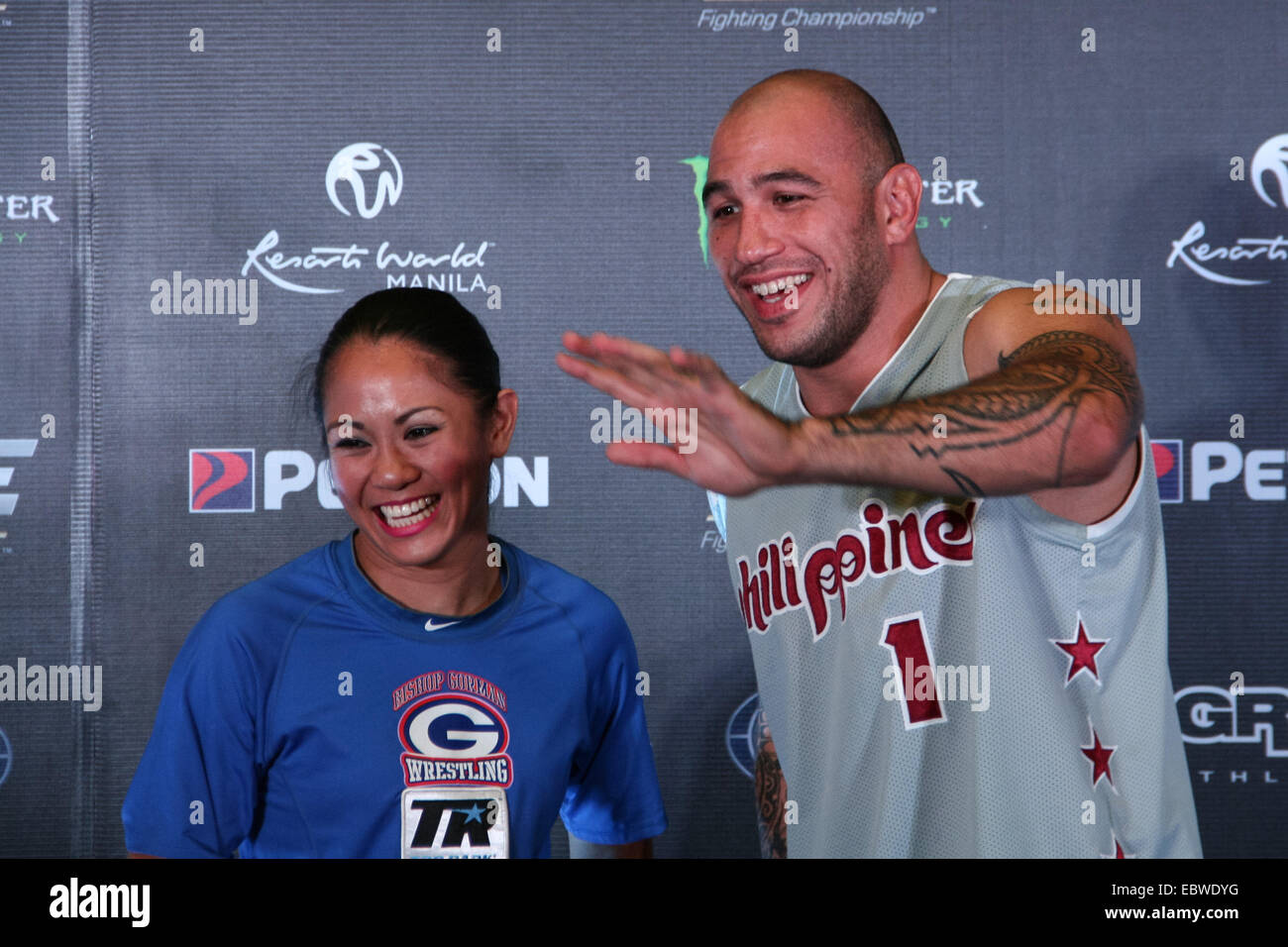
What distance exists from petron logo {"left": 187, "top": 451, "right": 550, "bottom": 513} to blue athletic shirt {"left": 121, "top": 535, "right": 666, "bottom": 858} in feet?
2.52

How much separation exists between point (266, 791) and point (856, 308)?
1.12 metres

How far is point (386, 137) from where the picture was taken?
258 cm

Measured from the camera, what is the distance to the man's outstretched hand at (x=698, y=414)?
118 cm

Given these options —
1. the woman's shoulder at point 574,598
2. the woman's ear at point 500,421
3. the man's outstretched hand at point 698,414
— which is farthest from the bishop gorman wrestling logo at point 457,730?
the man's outstretched hand at point 698,414

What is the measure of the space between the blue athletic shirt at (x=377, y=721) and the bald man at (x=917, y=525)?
286 millimetres

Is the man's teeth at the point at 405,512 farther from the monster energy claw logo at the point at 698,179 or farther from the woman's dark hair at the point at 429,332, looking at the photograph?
the monster energy claw logo at the point at 698,179

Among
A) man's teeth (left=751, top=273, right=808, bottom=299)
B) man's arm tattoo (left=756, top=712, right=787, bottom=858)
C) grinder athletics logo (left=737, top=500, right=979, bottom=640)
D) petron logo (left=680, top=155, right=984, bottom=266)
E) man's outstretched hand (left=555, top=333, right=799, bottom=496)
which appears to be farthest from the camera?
petron logo (left=680, top=155, right=984, bottom=266)

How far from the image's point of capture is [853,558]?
5.54 ft

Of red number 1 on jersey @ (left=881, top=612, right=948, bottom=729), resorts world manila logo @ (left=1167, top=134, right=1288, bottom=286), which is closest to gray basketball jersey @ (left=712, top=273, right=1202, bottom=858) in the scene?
red number 1 on jersey @ (left=881, top=612, right=948, bottom=729)

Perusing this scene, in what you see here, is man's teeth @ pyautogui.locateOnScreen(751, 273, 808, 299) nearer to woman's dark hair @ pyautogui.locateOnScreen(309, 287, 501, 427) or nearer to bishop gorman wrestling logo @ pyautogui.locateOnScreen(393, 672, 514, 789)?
woman's dark hair @ pyautogui.locateOnScreen(309, 287, 501, 427)

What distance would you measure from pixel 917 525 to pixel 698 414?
570 mm

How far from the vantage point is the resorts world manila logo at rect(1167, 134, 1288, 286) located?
2.56 meters

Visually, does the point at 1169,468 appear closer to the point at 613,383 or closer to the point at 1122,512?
the point at 1122,512
